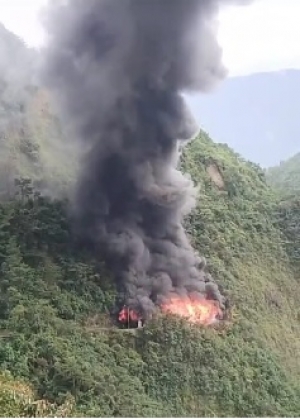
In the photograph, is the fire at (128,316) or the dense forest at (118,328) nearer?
the dense forest at (118,328)

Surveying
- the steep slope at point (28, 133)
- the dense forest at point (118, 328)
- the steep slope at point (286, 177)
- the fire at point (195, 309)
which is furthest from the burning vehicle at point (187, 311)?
the steep slope at point (286, 177)

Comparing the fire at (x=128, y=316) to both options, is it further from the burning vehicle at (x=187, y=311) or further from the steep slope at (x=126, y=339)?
the steep slope at (x=126, y=339)

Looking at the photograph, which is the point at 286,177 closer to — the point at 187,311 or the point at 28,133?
the point at 28,133

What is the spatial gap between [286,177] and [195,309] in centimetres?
4342

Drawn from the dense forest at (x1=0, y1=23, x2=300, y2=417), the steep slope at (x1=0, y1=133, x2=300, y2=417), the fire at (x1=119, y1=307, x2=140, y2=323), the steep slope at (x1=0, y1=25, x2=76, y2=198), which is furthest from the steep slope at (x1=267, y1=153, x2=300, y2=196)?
the fire at (x1=119, y1=307, x2=140, y2=323)

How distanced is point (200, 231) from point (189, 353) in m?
10.1

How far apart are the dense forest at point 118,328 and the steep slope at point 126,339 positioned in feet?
0.16

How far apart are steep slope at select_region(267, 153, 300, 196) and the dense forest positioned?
53.5ft

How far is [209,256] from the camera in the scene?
122ft

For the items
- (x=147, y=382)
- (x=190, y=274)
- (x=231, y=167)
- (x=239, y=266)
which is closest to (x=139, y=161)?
(x=190, y=274)

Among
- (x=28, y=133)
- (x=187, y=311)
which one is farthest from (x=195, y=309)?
(x=28, y=133)

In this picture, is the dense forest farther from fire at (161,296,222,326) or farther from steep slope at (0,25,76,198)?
fire at (161,296,222,326)

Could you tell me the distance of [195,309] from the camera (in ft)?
108

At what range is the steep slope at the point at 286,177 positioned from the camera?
6030 centimetres
